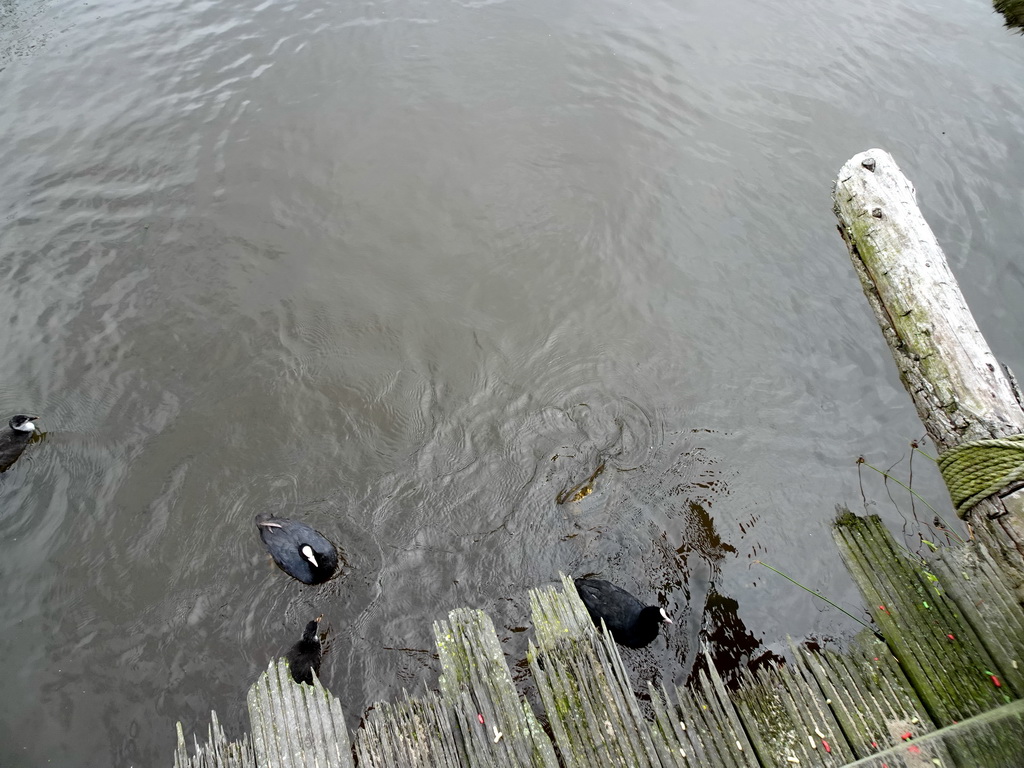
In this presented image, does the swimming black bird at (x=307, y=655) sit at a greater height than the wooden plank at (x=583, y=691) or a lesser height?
lesser

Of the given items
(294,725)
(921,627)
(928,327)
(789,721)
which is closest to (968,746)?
(921,627)

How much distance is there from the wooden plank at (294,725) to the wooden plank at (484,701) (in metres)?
0.73

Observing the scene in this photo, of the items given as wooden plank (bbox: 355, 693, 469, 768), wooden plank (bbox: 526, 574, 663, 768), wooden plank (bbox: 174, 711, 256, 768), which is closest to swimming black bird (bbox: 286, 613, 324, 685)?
wooden plank (bbox: 174, 711, 256, 768)

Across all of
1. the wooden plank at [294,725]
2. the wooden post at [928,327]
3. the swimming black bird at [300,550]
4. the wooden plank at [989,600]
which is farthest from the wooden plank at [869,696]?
the swimming black bird at [300,550]

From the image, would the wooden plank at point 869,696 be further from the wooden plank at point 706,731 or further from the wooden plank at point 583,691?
the wooden plank at point 583,691

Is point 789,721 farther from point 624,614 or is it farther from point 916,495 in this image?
point 916,495

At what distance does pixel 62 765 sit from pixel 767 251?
8396 mm

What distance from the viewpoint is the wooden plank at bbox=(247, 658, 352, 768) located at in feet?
12.9

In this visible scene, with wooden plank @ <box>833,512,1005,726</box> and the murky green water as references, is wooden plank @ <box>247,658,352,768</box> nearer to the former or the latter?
the murky green water

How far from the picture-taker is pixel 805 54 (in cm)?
988

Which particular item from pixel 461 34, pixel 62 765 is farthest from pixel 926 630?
pixel 461 34

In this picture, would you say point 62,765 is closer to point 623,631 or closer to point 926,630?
point 623,631

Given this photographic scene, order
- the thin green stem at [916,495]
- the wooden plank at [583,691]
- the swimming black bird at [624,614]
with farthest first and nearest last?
the thin green stem at [916,495]
the swimming black bird at [624,614]
the wooden plank at [583,691]

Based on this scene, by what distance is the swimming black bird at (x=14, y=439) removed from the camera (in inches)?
243
